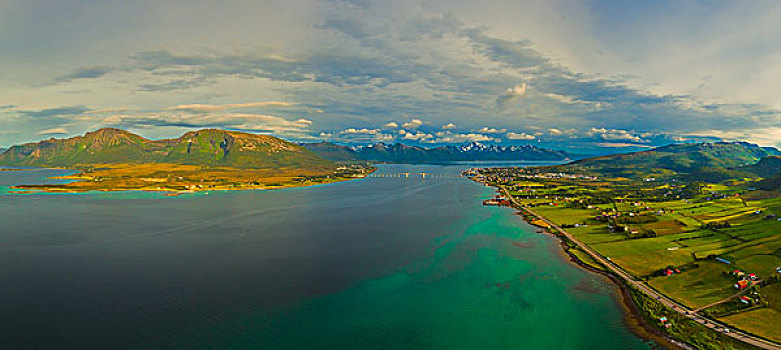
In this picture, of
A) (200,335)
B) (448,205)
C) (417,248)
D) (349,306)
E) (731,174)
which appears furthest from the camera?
(731,174)

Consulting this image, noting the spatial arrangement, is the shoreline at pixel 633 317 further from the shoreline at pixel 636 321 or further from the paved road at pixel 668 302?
the paved road at pixel 668 302

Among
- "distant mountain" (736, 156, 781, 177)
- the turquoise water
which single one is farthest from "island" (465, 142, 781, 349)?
"distant mountain" (736, 156, 781, 177)

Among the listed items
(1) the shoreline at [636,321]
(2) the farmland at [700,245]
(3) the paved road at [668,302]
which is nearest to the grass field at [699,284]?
(2) the farmland at [700,245]

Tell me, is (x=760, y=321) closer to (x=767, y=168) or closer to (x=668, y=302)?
(x=668, y=302)

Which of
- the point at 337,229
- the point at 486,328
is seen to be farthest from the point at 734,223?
the point at 337,229

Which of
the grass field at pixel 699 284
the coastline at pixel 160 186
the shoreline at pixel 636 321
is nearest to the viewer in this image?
the shoreline at pixel 636 321

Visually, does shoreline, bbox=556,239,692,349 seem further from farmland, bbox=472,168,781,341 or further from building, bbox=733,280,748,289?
building, bbox=733,280,748,289

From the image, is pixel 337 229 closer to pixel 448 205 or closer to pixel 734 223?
pixel 448 205

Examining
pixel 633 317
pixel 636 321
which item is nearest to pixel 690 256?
pixel 633 317
